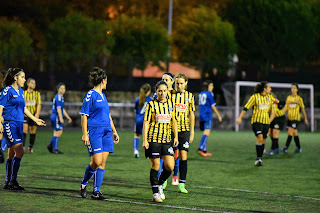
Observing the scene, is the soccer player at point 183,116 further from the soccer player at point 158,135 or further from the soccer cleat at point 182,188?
the soccer player at point 158,135

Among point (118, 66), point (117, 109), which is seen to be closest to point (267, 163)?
point (117, 109)

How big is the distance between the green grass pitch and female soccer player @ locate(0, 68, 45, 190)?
362 mm

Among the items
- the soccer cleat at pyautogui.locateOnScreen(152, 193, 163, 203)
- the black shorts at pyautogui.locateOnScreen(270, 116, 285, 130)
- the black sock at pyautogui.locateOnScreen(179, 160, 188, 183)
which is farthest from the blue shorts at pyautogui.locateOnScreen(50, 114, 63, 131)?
the soccer cleat at pyautogui.locateOnScreen(152, 193, 163, 203)

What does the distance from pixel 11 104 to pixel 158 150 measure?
2.42 metres

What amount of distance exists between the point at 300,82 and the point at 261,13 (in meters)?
11.1

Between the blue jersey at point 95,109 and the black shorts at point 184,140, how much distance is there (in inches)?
67.4

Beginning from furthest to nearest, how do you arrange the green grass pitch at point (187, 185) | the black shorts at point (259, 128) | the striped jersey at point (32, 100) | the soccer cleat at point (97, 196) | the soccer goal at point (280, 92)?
the soccer goal at point (280, 92) < the striped jersey at point (32, 100) < the black shorts at point (259, 128) < the soccer cleat at point (97, 196) < the green grass pitch at point (187, 185)

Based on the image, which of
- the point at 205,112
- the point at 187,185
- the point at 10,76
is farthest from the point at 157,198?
the point at 205,112

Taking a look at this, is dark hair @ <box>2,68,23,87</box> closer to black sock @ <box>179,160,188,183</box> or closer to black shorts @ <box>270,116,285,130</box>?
black sock @ <box>179,160,188,183</box>

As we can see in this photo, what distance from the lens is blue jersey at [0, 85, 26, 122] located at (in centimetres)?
901

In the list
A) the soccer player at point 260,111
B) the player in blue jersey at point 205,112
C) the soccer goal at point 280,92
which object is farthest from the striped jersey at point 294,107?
the soccer goal at point 280,92

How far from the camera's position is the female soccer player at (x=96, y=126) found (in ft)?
27.0

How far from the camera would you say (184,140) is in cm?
970

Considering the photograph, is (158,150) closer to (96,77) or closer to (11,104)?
(96,77)
